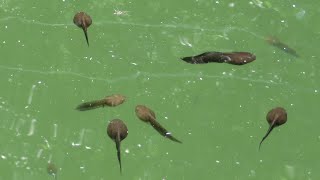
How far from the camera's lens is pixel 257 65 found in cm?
306

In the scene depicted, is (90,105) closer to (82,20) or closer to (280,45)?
(82,20)

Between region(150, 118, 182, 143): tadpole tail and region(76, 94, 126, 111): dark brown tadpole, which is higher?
region(76, 94, 126, 111): dark brown tadpole

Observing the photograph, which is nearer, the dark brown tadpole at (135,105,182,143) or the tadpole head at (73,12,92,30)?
the dark brown tadpole at (135,105,182,143)

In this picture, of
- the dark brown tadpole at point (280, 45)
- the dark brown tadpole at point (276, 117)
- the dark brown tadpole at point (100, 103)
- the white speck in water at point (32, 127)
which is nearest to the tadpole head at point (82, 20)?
the dark brown tadpole at point (100, 103)

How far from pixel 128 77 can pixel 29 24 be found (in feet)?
1.94

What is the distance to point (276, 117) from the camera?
111 inches

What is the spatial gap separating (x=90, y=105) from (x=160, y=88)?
0.34 metres

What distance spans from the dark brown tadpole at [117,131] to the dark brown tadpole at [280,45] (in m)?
0.89

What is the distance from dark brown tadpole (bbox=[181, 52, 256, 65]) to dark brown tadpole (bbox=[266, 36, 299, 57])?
0.16 m

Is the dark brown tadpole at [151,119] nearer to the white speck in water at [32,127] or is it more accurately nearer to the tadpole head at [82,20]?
the white speck in water at [32,127]

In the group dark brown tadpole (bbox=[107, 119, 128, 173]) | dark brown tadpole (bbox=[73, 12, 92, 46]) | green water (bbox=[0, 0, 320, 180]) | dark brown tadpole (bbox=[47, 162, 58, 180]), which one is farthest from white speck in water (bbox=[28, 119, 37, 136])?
dark brown tadpole (bbox=[73, 12, 92, 46])

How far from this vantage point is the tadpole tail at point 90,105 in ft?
9.31

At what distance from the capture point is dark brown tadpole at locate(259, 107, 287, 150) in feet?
9.19

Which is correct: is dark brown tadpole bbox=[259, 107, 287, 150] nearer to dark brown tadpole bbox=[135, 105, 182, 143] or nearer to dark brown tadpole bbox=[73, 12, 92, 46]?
dark brown tadpole bbox=[135, 105, 182, 143]
